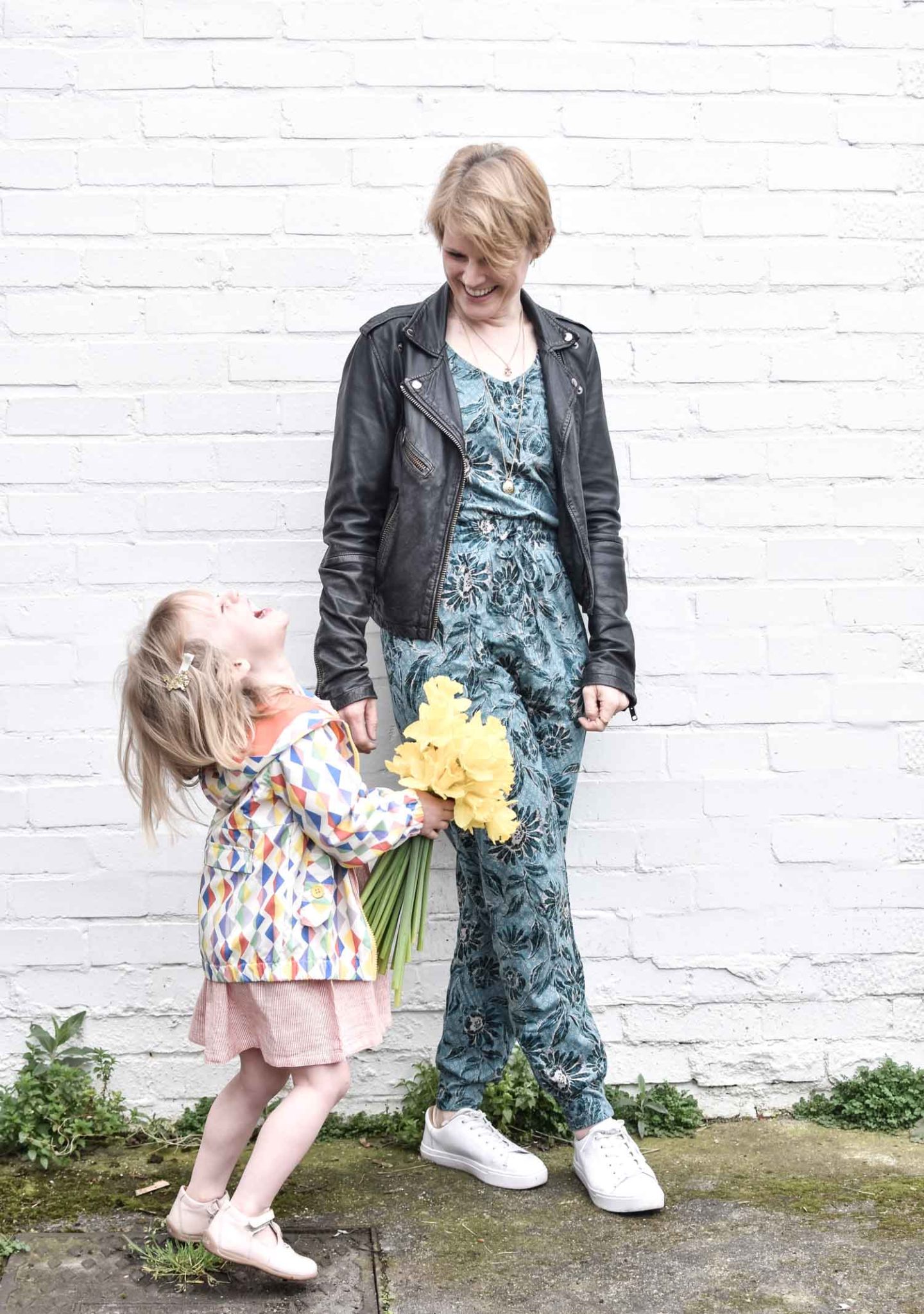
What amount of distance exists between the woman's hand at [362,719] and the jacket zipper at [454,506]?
22 centimetres

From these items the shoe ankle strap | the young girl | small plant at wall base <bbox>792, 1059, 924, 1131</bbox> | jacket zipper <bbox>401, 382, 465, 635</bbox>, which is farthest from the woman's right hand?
small plant at wall base <bbox>792, 1059, 924, 1131</bbox>

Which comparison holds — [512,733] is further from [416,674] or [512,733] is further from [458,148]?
[458,148]

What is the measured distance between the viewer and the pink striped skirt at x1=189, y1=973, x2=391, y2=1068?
2686 millimetres

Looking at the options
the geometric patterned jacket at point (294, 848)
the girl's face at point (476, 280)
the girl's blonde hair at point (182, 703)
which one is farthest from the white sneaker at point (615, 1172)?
the girl's face at point (476, 280)

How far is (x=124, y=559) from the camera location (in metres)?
3.48

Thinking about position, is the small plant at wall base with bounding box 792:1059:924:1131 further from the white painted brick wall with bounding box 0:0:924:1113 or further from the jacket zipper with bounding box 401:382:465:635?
the jacket zipper with bounding box 401:382:465:635

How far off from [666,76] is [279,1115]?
2598 mm

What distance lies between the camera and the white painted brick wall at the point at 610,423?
3424 millimetres

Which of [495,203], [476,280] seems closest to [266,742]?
[476,280]

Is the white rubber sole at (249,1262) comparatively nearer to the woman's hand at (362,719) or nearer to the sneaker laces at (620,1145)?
the sneaker laces at (620,1145)

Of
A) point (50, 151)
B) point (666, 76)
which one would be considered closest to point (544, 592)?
point (666, 76)

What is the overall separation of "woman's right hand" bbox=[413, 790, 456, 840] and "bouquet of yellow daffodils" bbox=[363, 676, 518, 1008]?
0.02 meters

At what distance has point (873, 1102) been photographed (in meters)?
3.56

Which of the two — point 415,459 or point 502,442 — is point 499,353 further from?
point 415,459
